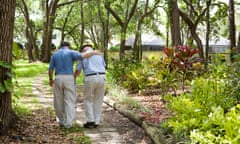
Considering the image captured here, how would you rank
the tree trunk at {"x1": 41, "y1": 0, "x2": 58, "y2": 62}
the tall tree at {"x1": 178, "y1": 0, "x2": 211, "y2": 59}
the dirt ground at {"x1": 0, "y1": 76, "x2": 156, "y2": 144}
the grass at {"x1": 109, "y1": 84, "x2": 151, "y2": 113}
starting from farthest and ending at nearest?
the tree trunk at {"x1": 41, "y1": 0, "x2": 58, "y2": 62}
the tall tree at {"x1": 178, "y1": 0, "x2": 211, "y2": 59}
the grass at {"x1": 109, "y1": 84, "x2": 151, "y2": 113}
the dirt ground at {"x1": 0, "y1": 76, "x2": 156, "y2": 144}

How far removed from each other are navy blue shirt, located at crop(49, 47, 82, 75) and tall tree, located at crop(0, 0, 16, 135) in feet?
3.88

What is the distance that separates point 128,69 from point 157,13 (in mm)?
19431

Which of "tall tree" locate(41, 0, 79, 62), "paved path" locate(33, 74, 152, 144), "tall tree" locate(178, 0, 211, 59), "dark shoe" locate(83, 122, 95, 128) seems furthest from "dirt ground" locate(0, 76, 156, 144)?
"tall tree" locate(41, 0, 79, 62)

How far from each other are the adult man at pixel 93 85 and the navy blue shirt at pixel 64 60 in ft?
0.81

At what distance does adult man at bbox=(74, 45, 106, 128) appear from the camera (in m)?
8.22

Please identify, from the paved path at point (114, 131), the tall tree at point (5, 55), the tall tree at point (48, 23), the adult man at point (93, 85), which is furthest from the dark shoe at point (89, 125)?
the tall tree at point (48, 23)

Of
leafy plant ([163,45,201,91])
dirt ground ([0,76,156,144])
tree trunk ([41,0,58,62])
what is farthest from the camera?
tree trunk ([41,0,58,62])

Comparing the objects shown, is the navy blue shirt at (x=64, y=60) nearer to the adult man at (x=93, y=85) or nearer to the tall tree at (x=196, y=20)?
the adult man at (x=93, y=85)

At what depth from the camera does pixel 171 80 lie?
10859 millimetres

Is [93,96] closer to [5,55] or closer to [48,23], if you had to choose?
[5,55]

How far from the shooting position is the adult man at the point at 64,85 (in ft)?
26.1

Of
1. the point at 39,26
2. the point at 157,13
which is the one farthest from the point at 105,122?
the point at 39,26

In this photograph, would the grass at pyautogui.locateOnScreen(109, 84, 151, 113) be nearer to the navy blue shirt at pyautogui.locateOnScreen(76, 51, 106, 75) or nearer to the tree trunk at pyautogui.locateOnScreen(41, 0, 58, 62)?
the navy blue shirt at pyautogui.locateOnScreen(76, 51, 106, 75)

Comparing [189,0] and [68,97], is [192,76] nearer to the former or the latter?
[68,97]
